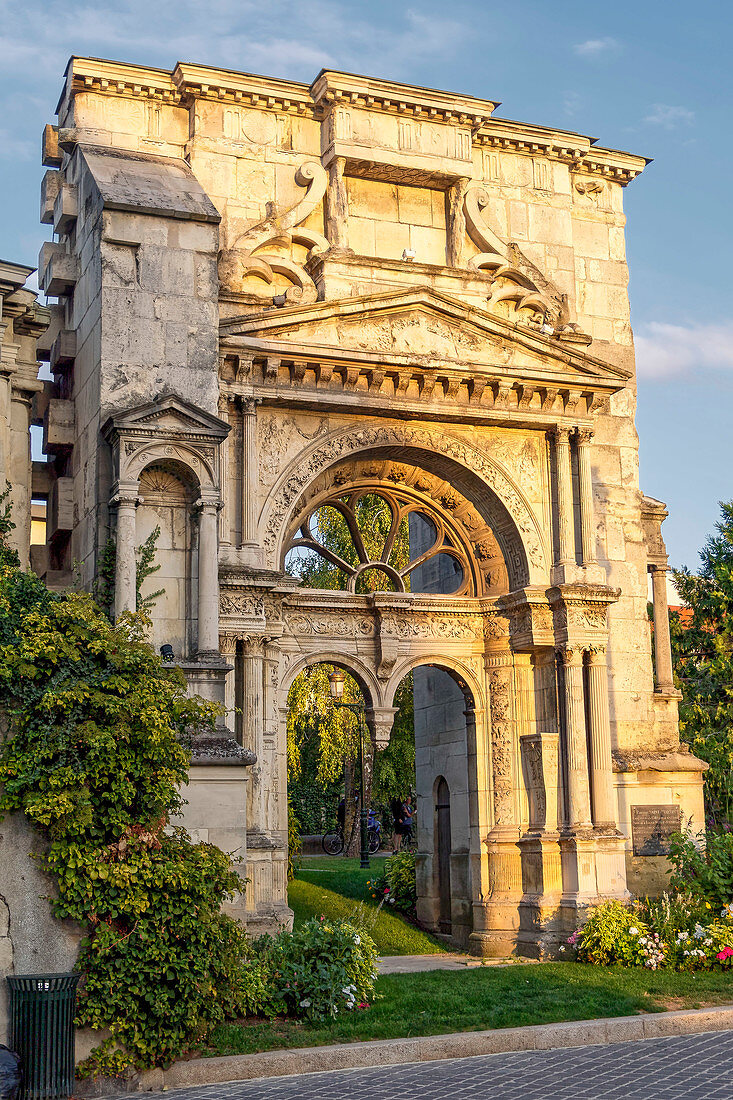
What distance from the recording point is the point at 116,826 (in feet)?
33.1

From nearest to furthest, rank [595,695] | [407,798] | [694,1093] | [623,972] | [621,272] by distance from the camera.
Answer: [694,1093], [623,972], [595,695], [621,272], [407,798]

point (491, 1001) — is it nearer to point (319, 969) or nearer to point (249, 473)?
point (319, 969)

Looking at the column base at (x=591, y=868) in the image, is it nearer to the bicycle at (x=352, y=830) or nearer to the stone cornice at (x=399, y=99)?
the stone cornice at (x=399, y=99)

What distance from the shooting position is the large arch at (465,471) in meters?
16.5

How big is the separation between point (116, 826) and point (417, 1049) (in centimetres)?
302

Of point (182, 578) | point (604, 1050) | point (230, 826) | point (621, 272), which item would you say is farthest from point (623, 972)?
point (621, 272)

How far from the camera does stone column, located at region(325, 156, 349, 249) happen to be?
17219mm

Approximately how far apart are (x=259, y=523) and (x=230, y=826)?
4586mm

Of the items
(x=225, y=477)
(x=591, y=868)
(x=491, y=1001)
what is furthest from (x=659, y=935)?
(x=225, y=477)

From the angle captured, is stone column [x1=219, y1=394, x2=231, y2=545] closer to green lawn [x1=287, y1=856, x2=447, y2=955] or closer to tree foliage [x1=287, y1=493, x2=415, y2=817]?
green lawn [x1=287, y1=856, x2=447, y2=955]

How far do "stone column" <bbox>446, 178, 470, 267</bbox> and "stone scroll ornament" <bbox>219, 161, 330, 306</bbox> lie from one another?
6.05 ft

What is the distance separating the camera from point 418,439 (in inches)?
675

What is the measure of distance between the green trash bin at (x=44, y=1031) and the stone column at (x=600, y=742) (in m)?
8.98

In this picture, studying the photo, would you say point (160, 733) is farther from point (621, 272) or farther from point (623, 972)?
point (621, 272)
